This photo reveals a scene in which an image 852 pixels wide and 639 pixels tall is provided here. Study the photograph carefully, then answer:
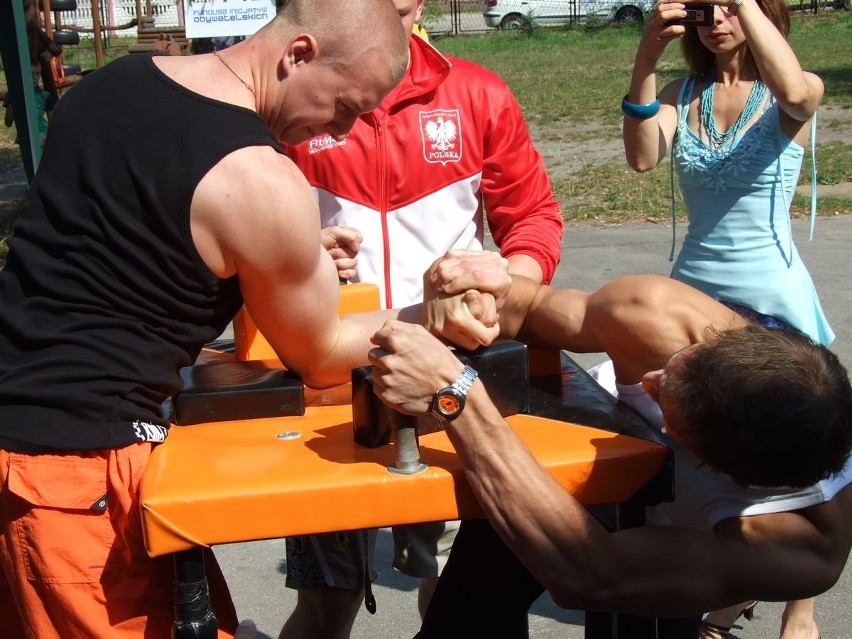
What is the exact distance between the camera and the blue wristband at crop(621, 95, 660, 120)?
323 cm

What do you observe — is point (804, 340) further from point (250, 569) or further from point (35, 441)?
point (250, 569)

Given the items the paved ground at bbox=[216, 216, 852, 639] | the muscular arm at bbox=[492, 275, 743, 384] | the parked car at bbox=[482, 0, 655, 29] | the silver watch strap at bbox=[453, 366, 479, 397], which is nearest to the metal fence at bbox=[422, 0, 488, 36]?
the parked car at bbox=[482, 0, 655, 29]

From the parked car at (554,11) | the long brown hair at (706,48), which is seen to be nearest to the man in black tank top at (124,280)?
the long brown hair at (706,48)

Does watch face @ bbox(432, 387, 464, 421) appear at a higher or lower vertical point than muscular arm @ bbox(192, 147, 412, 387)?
lower

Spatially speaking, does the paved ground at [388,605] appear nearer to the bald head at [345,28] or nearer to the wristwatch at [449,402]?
the wristwatch at [449,402]

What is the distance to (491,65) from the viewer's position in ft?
63.6

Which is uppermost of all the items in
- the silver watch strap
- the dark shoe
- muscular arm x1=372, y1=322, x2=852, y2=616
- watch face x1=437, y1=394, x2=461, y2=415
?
the silver watch strap

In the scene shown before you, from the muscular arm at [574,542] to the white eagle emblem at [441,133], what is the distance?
0.94 metres

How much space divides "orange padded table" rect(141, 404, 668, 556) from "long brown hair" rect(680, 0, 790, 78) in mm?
1745

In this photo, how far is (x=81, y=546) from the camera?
1706 mm

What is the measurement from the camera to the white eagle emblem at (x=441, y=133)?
8.63 feet

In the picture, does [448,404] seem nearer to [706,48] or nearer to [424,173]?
[424,173]

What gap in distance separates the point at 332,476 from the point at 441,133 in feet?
4.06

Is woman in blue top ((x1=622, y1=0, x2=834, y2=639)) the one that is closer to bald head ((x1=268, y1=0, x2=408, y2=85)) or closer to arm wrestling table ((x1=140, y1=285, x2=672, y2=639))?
arm wrestling table ((x1=140, y1=285, x2=672, y2=639))
